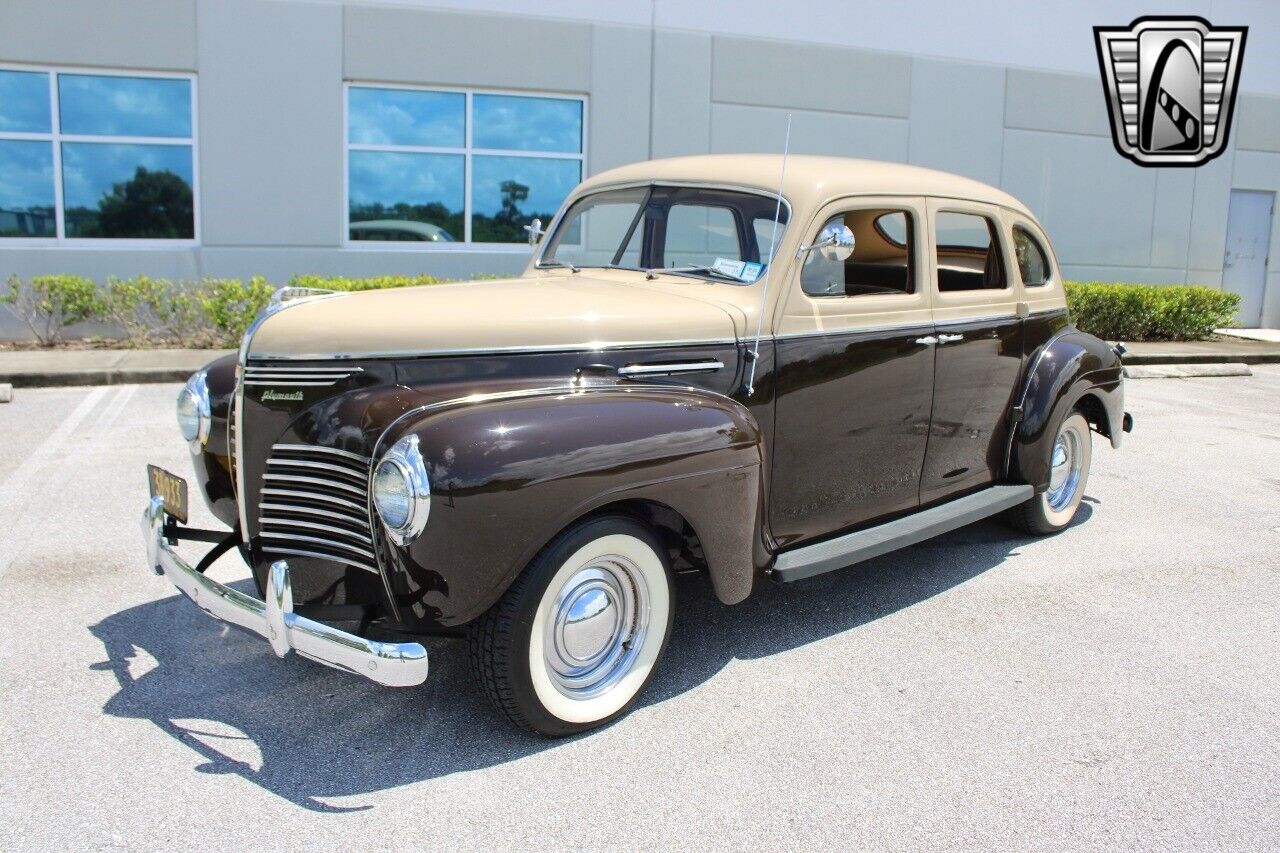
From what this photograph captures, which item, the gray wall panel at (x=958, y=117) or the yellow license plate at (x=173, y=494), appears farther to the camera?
the gray wall panel at (x=958, y=117)

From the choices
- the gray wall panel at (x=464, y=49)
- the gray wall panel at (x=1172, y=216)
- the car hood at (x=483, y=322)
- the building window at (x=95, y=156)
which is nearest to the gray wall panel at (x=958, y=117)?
the gray wall panel at (x=1172, y=216)

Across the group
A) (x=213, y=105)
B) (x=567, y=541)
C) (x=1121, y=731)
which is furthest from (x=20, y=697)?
(x=213, y=105)

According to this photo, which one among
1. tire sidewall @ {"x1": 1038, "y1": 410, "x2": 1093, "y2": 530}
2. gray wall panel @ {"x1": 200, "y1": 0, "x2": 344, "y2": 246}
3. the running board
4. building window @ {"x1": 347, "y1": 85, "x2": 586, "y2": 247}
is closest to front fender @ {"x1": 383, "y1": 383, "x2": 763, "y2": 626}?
the running board

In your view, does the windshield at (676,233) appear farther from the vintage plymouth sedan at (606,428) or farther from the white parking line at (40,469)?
the white parking line at (40,469)

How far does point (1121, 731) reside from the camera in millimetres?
3428

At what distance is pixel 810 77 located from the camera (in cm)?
1306

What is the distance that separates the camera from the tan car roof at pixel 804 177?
4121 mm

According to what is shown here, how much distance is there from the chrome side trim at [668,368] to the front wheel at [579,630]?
1.75ft

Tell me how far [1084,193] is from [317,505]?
46.4 ft

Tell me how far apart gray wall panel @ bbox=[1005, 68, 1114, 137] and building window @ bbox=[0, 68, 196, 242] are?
1041 cm

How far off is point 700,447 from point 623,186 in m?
1.77

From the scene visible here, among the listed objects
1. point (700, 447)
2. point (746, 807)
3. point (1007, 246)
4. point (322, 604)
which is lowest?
point (746, 807)

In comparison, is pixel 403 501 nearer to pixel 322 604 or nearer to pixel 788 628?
pixel 322 604

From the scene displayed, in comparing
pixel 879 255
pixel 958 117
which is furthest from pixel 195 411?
pixel 958 117
